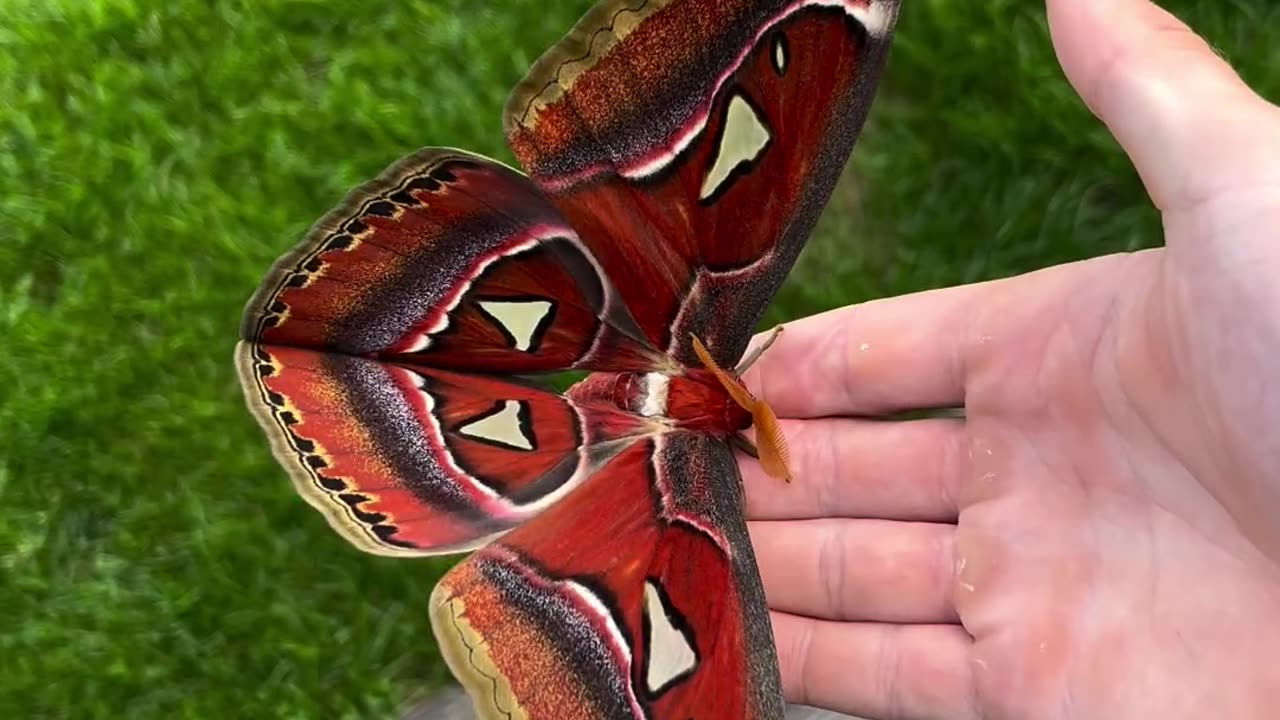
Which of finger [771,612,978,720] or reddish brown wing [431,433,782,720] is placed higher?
reddish brown wing [431,433,782,720]

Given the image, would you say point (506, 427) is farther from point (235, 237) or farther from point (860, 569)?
point (235, 237)

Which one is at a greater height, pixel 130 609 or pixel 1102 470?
pixel 130 609

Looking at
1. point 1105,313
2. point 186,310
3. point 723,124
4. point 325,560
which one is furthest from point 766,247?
point 186,310

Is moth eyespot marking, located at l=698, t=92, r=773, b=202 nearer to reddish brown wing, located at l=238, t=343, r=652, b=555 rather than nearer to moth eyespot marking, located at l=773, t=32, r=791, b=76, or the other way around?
moth eyespot marking, located at l=773, t=32, r=791, b=76

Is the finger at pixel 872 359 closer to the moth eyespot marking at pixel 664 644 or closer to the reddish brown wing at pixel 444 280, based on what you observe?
the reddish brown wing at pixel 444 280

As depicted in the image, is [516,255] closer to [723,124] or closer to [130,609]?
[723,124]

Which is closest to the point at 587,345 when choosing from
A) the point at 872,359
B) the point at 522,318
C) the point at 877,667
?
the point at 522,318

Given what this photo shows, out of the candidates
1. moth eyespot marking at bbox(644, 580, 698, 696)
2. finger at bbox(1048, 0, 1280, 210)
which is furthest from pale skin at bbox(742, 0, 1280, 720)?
moth eyespot marking at bbox(644, 580, 698, 696)
